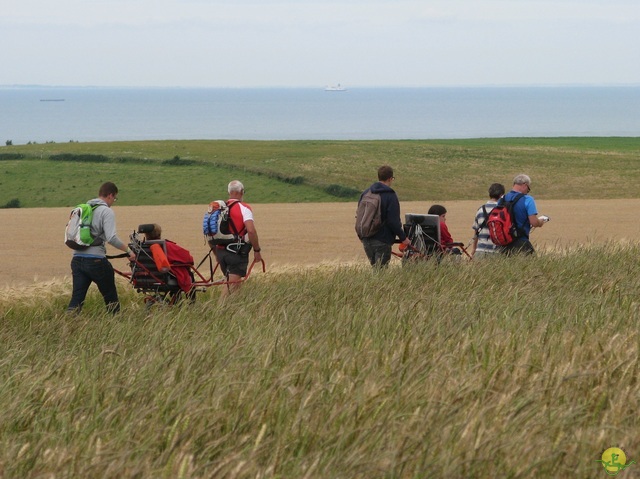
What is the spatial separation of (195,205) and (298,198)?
4006mm

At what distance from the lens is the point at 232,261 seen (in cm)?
1091

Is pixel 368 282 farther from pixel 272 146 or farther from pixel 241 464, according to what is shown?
pixel 272 146

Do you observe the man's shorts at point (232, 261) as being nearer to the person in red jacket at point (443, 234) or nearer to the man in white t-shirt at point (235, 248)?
the man in white t-shirt at point (235, 248)

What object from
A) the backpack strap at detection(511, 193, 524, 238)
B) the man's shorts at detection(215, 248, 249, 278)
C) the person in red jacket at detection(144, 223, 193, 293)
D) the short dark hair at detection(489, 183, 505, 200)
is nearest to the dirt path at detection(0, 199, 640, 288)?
the backpack strap at detection(511, 193, 524, 238)

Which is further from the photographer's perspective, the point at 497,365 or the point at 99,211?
the point at 99,211

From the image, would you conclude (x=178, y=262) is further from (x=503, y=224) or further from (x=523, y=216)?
(x=523, y=216)

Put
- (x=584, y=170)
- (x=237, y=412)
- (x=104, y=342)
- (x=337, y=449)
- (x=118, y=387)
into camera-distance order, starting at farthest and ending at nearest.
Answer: (x=584, y=170) < (x=104, y=342) < (x=118, y=387) < (x=237, y=412) < (x=337, y=449)

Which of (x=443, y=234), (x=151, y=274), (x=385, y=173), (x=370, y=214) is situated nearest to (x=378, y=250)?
(x=370, y=214)

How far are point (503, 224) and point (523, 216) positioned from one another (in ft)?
0.79

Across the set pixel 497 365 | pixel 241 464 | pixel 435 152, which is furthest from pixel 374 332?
pixel 435 152

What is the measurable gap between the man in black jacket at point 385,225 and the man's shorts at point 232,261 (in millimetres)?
1438

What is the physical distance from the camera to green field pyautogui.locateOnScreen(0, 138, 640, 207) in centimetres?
3688

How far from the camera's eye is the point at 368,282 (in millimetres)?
9672

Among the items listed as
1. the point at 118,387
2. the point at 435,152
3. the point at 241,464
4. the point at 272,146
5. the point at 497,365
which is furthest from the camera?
the point at 272,146
